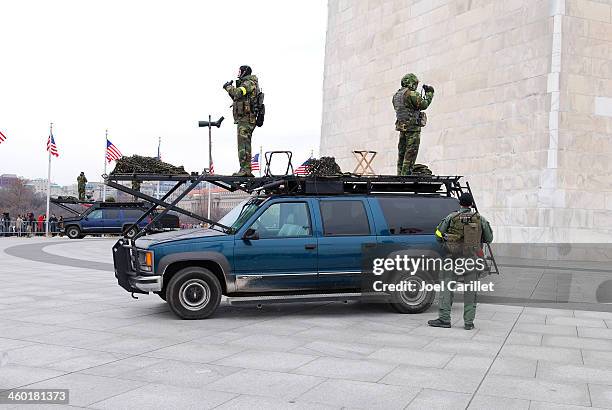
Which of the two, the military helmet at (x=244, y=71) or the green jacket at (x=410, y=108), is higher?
A: the military helmet at (x=244, y=71)

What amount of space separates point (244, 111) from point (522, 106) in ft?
41.3

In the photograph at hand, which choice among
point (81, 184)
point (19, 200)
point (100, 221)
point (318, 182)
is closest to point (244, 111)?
point (318, 182)

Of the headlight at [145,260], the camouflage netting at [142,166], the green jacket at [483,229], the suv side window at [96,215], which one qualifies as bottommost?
the headlight at [145,260]

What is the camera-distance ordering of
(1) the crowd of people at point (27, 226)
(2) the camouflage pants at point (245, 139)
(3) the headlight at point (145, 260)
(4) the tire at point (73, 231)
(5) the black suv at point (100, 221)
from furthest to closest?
(1) the crowd of people at point (27, 226), (4) the tire at point (73, 231), (5) the black suv at point (100, 221), (2) the camouflage pants at point (245, 139), (3) the headlight at point (145, 260)

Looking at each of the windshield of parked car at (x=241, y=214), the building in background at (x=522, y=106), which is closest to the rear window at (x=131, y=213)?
the building in background at (x=522, y=106)

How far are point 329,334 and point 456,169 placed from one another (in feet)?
53.4

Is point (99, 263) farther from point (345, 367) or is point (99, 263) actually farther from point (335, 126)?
point (335, 126)

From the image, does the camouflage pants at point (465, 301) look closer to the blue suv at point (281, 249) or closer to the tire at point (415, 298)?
the tire at point (415, 298)

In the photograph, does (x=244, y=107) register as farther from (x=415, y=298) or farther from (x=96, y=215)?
(x=96, y=215)

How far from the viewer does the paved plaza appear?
5023 millimetres

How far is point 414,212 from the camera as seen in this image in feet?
31.6

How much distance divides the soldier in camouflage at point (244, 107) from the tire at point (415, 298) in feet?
12.0

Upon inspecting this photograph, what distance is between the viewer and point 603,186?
19.6m

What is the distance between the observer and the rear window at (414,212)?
9.46 metres
